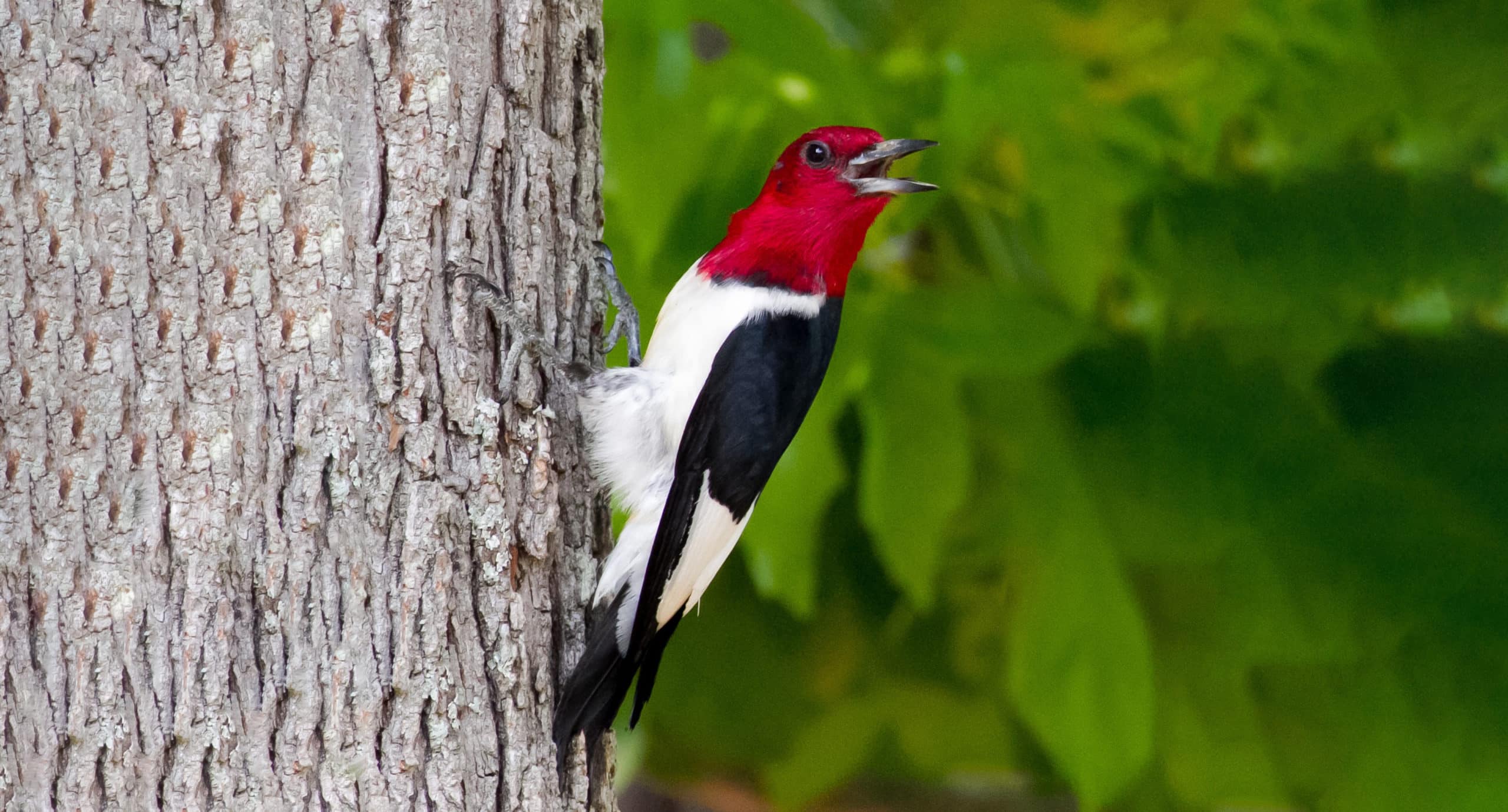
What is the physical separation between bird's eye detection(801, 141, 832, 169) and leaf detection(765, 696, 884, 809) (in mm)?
1355

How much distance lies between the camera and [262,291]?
1821mm

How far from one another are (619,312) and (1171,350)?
115cm

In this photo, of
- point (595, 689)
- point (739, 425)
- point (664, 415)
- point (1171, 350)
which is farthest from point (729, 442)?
point (1171, 350)

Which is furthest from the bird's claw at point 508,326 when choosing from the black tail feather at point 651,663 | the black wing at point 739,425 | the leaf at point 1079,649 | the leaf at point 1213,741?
the leaf at point 1213,741

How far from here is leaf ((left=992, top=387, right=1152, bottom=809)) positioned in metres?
2.40

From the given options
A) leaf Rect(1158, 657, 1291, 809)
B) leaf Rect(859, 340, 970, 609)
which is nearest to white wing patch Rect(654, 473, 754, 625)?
leaf Rect(859, 340, 970, 609)

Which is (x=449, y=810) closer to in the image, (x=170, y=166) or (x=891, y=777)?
(x=170, y=166)

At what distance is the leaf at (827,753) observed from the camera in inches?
122

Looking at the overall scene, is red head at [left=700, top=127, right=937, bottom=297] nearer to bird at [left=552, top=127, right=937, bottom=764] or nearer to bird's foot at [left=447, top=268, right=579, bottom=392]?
bird at [left=552, top=127, right=937, bottom=764]

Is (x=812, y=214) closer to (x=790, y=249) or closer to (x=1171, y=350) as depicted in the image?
(x=790, y=249)

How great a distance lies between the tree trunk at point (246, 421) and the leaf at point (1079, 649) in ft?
3.35

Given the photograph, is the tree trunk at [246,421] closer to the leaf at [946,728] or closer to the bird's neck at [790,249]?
the bird's neck at [790,249]

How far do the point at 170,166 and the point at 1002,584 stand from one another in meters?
2.03

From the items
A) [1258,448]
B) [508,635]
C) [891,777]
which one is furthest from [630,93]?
[891,777]
